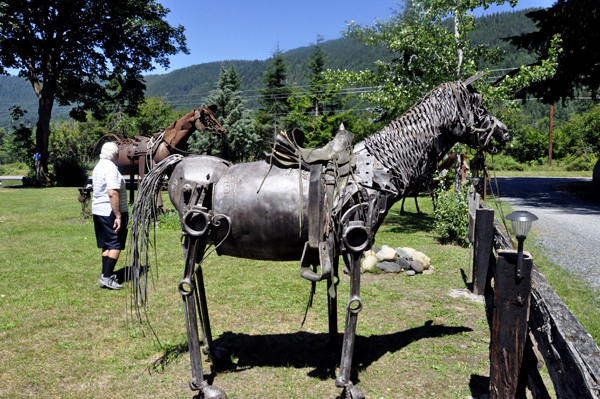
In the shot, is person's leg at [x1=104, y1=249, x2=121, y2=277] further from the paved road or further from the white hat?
the paved road

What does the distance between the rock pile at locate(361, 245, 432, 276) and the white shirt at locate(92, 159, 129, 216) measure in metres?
4.06

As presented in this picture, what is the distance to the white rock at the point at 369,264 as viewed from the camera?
6.99 m

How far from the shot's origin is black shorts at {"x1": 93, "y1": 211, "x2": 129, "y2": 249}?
6020 millimetres

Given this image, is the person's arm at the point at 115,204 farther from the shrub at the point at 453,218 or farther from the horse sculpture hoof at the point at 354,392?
the shrub at the point at 453,218

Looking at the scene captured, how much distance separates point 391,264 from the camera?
23.1 ft

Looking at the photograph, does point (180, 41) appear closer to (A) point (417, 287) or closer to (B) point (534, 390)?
(A) point (417, 287)

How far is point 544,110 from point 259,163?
80.4m

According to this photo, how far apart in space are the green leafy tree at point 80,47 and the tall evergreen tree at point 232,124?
14.8 feet

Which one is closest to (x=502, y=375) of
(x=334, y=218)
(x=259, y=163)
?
(x=334, y=218)

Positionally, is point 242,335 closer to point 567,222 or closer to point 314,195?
point 314,195

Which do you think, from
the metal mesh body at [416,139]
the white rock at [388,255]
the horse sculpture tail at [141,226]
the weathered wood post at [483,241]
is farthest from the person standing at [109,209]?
the weathered wood post at [483,241]

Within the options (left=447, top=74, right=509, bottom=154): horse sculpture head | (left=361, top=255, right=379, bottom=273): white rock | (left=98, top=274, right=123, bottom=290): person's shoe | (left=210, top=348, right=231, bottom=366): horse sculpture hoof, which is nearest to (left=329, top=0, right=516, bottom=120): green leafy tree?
(left=361, top=255, right=379, bottom=273): white rock

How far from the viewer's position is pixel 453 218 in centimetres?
912

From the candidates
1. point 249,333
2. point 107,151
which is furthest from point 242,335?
point 107,151
